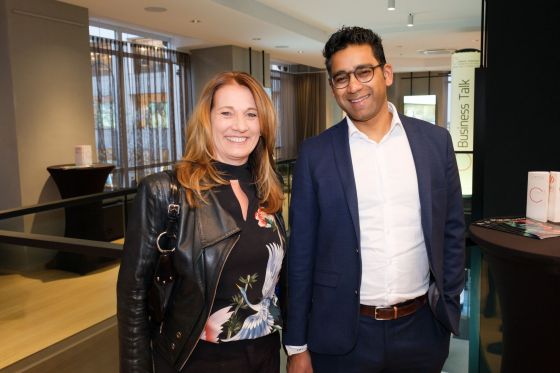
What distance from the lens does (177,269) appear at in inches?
53.1

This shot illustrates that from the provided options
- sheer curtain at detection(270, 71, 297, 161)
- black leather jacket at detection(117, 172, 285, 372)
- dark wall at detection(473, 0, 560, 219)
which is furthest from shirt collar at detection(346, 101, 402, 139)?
sheer curtain at detection(270, 71, 297, 161)

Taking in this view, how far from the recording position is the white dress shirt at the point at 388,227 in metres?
1.55

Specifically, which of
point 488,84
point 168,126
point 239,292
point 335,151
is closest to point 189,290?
point 239,292

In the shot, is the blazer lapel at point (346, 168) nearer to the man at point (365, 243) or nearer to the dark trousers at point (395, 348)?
the man at point (365, 243)

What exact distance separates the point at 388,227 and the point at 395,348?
1.20ft

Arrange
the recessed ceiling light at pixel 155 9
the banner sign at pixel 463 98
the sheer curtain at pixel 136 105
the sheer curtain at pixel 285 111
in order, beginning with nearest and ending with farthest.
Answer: the recessed ceiling light at pixel 155 9 < the banner sign at pixel 463 98 < the sheer curtain at pixel 136 105 < the sheer curtain at pixel 285 111

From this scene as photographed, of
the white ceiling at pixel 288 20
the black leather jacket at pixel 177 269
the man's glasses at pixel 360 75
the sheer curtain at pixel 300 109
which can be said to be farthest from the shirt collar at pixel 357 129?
the sheer curtain at pixel 300 109

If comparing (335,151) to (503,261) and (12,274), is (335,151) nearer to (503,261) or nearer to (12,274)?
(503,261)

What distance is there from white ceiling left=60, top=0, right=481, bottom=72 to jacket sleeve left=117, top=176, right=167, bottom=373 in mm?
5633

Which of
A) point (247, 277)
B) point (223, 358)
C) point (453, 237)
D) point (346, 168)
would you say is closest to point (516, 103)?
point (453, 237)

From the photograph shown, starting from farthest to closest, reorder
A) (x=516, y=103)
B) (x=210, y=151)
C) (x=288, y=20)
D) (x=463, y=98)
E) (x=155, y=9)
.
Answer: (x=288, y=20) < (x=463, y=98) < (x=155, y=9) < (x=516, y=103) < (x=210, y=151)

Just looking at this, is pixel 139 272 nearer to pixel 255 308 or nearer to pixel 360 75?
pixel 255 308

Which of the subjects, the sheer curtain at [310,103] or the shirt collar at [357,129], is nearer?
the shirt collar at [357,129]

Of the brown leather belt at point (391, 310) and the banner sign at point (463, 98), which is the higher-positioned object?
the banner sign at point (463, 98)
